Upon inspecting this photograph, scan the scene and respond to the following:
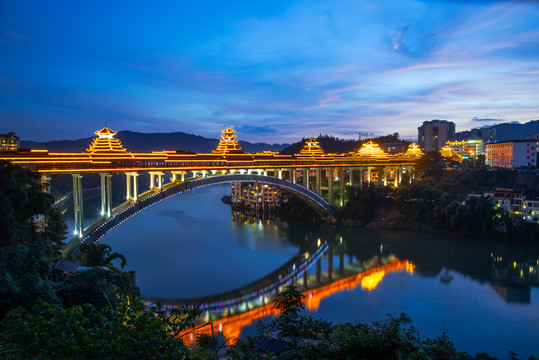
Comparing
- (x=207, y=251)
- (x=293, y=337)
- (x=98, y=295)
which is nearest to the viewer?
(x=293, y=337)

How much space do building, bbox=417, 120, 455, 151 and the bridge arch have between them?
38.4 meters

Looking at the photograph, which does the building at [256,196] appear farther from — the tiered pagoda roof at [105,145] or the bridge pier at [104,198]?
the bridge pier at [104,198]

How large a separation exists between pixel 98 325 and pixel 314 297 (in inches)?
275

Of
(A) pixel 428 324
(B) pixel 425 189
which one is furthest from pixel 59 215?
(B) pixel 425 189

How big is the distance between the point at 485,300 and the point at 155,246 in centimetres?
1196

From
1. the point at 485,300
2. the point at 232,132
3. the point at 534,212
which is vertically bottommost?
the point at 485,300

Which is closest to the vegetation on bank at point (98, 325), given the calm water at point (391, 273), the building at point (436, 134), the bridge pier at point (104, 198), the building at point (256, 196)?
the calm water at point (391, 273)

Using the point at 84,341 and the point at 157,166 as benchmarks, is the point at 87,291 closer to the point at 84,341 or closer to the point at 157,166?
the point at 84,341

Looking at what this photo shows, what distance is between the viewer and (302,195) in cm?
1973

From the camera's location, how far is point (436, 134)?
54.9 m

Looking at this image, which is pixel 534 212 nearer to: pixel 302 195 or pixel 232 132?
pixel 302 195

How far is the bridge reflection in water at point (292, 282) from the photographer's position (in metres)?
8.98

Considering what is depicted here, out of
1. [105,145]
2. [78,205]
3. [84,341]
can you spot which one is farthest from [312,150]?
[84,341]

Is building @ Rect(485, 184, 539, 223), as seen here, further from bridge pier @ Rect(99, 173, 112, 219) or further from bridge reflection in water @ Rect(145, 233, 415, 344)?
bridge pier @ Rect(99, 173, 112, 219)
